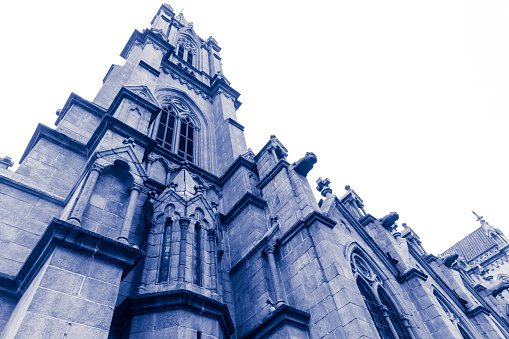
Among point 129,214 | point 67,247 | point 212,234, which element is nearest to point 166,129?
point 212,234

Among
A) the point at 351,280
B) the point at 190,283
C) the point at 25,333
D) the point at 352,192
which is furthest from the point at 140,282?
the point at 352,192

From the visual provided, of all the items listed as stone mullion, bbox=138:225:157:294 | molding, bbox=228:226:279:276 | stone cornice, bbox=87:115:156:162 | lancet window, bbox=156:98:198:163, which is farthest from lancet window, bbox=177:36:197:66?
stone mullion, bbox=138:225:157:294

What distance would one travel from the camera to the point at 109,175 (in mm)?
8367

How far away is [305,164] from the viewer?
12.5 m

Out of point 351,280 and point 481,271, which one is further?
point 481,271

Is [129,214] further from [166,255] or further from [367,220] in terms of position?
[367,220]

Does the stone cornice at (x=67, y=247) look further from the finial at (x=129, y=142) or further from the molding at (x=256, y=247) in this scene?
the molding at (x=256, y=247)

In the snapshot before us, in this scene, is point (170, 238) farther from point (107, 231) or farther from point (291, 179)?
point (291, 179)

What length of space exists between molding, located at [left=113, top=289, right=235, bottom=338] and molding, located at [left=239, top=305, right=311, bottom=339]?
128cm

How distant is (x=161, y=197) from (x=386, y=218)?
12345mm

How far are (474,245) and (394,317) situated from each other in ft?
137

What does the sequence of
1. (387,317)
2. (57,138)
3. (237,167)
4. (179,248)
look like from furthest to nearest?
(237,167) → (57,138) → (387,317) → (179,248)

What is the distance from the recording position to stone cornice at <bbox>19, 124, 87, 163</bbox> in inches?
426

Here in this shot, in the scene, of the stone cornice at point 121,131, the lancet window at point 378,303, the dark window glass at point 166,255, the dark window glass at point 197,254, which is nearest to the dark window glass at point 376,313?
the lancet window at point 378,303
